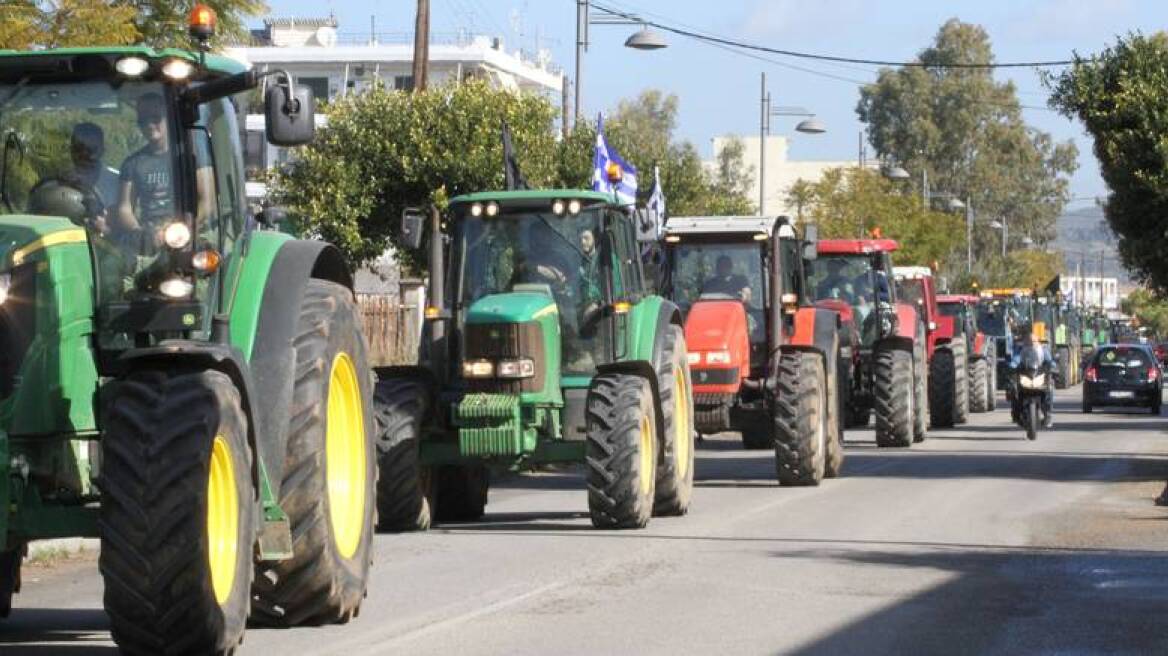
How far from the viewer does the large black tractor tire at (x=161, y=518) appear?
8.74 metres

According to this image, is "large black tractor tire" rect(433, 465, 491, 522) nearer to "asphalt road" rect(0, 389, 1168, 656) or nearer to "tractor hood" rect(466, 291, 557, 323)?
"asphalt road" rect(0, 389, 1168, 656)

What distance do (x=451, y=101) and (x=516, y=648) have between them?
32.5m

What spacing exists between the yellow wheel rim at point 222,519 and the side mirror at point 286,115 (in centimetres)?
163

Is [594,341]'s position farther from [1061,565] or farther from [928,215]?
[928,215]

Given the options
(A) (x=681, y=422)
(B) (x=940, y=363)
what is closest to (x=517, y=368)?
(A) (x=681, y=422)

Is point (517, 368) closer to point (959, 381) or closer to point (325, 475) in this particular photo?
point (325, 475)

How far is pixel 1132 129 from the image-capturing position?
A: 26234mm

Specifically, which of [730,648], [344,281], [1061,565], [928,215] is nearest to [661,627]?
[730,648]

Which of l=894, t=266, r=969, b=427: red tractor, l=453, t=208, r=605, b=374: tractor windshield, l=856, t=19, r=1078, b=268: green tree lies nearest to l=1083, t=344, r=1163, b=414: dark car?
l=894, t=266, r=969, b=427: red tractor

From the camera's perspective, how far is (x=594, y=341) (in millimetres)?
17609

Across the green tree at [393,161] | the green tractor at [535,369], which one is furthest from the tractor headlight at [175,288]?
the green tree at [393,161]

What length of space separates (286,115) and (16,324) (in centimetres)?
156

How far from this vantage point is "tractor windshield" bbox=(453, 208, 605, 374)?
17.6m

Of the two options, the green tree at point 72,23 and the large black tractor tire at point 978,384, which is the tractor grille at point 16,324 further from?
the large black tractor tire at point 978,384
